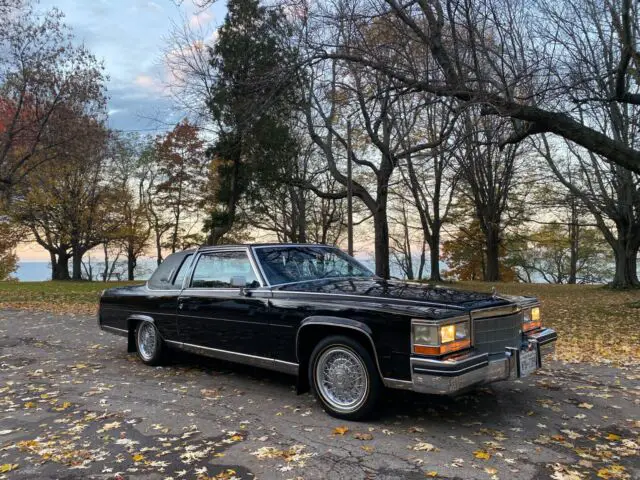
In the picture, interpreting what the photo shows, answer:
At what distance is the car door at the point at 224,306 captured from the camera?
5316 millimetres

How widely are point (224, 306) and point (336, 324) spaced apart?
1.76m

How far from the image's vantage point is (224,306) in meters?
5.70

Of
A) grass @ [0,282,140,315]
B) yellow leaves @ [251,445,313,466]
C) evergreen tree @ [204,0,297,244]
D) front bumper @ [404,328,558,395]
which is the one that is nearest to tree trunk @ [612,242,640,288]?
evergreen tree @ [204,0,297,244]

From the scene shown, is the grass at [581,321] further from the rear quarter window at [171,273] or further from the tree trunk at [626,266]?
the tree trunk at [626,266]

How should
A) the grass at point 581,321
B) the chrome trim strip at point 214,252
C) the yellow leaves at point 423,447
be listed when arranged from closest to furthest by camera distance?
the yellow leaves at point 423,447 → the chrome trim strip at point 214,252 → the grass at point 581,321

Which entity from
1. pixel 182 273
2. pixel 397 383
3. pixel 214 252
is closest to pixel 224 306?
pixel 214 252

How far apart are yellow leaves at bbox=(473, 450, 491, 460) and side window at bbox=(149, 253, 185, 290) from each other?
170 inches

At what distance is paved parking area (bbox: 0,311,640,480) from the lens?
3.58m

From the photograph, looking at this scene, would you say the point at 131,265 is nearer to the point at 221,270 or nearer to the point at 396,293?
the point at 221,270

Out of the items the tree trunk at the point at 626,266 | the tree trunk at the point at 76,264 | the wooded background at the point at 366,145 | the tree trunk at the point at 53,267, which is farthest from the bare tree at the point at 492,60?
the tree trunk at the point at 53,267

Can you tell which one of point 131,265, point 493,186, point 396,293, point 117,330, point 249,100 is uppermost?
point 493,186

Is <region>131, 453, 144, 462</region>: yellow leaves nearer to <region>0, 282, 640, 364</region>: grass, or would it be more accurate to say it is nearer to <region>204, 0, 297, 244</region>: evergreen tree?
<region>0, 282, 640, 364</region>: grass

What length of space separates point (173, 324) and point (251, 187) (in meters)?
20.0

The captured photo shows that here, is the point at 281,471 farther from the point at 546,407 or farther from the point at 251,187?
the point at 251,187
